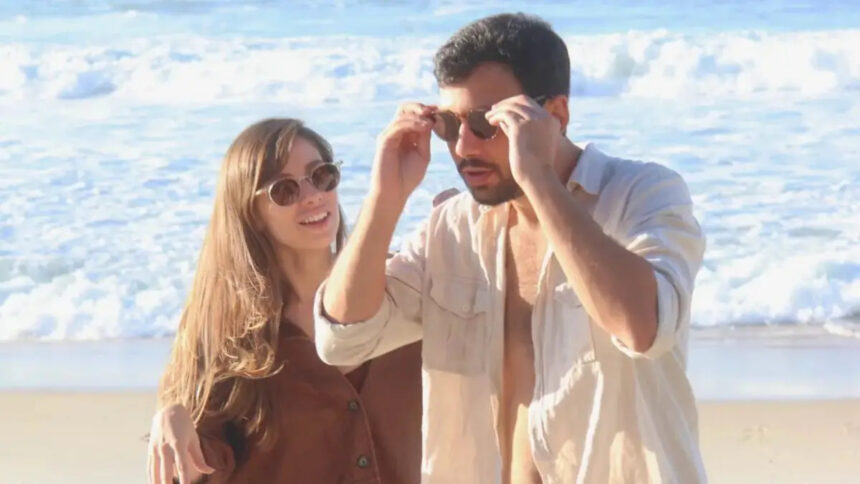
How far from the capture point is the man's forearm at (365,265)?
329cm

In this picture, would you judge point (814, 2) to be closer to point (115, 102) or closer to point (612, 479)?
point (115, 102)

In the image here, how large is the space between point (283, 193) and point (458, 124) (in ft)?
3.85

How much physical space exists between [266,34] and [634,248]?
50.0 feet

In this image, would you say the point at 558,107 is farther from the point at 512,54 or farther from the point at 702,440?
the point at 702,440

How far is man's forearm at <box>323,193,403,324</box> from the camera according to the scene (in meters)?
3.29

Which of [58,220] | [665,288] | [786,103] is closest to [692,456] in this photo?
[665,288]

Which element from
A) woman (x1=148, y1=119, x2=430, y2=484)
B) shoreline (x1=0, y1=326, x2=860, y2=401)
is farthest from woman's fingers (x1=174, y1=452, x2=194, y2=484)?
shoreline (x1=0, y1=326, x2=860, y2=401)

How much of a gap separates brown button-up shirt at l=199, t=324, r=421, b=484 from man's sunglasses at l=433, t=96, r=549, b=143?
105 cm

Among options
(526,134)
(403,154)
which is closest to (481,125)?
(526,134)

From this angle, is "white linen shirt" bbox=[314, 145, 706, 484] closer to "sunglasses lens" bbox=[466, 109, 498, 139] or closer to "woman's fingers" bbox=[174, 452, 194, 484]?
A: "sunglasses lens" bbox=[466, 109, 498, 139]

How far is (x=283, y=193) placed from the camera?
4316 mm

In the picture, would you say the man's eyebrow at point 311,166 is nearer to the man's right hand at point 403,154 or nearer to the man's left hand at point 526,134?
the man's right hand at point 403,154

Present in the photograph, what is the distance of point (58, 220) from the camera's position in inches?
518

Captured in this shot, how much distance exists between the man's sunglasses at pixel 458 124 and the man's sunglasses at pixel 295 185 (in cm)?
107
